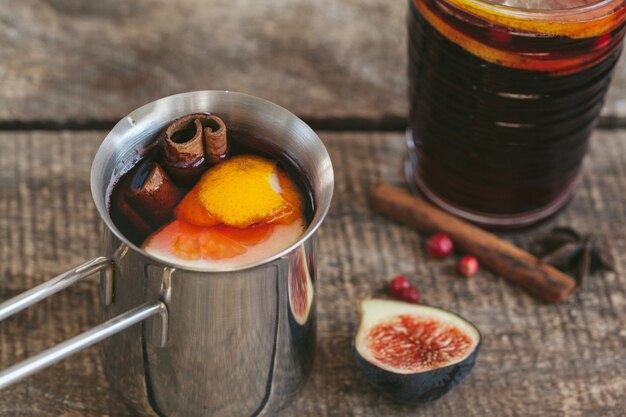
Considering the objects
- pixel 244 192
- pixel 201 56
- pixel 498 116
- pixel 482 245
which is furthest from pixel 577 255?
pixel 201 56

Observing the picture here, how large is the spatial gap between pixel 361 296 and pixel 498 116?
1.06ft

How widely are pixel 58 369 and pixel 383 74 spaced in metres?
0.79

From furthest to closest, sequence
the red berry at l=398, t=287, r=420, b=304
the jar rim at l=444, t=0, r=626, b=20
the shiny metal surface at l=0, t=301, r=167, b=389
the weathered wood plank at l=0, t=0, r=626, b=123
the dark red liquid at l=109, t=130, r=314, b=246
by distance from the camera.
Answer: the weathered wood plank at l=0, t=0, r=626, b=123, the red berry at l=398, t=287, r=420, b=304, the jar rim at l=444, t=0, r=626, b=20, the dark red liquid at l=109, t=130, r=314, b=246, the shiny metal surface at l=0, t=301, r=167, b=389

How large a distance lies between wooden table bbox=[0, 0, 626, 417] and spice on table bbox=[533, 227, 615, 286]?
0.02 m

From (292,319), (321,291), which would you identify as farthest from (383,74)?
(292,319)

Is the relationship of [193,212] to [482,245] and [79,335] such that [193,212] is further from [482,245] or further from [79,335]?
[482,245]

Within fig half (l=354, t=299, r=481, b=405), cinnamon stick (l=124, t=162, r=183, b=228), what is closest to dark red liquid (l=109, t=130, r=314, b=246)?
cinnamon stick (l=124, t=162, r=183, b=228)

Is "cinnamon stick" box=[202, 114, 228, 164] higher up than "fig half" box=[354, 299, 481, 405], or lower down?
higher up

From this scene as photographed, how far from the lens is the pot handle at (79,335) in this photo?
39.5 inches

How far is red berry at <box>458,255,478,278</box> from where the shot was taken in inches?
57.4

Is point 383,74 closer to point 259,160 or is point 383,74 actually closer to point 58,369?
point 259,160

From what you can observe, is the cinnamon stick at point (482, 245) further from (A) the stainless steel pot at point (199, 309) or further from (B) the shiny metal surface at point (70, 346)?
(B) the shiny metal surface at point (70, 346)

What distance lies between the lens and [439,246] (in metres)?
1.48

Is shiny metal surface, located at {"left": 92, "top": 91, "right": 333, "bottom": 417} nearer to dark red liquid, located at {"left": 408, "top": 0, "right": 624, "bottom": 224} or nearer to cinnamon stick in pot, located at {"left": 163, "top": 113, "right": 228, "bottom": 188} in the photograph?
cinnamon stick in pot, located at {"left": 163, "top": 113, "right": 228, "bottom": 188}
